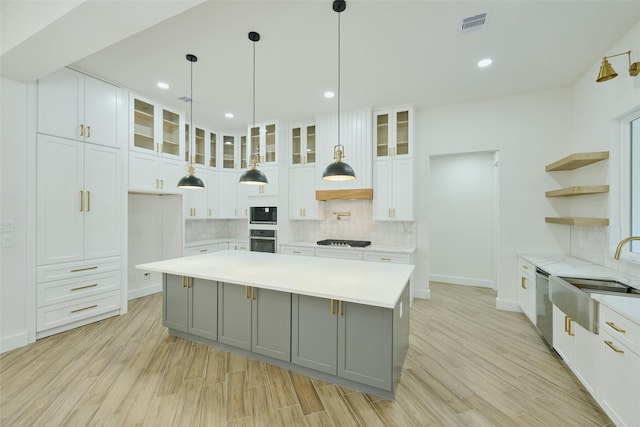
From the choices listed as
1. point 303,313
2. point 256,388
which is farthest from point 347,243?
point 256,388

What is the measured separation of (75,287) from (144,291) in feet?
4.61

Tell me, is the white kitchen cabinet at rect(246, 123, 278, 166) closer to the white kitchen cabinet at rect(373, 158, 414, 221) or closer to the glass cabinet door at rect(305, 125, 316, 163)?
the glass cabinet door at rect(305, 125, 316, 163)

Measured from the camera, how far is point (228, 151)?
19.0ft

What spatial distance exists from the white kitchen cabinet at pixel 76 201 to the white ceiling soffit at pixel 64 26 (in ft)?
2.95

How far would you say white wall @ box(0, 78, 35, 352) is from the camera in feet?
8.72

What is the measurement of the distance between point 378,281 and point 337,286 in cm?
37

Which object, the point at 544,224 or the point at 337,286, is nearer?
the point at 337,286

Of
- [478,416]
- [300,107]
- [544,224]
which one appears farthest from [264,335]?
[544,224]

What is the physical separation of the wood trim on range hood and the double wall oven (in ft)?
3.03

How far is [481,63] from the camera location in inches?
118

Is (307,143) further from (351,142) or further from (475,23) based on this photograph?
(475,23)

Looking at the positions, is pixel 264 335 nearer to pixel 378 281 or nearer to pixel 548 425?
pixel 378 281

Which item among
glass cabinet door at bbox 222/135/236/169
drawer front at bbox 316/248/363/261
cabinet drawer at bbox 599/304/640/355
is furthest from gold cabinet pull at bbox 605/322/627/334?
A: glass cabinet door at bbox 222/135/236/169

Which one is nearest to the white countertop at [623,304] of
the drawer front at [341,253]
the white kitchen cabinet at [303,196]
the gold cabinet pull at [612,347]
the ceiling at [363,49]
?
the gold cabinet pull at [612,347]
